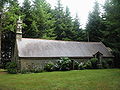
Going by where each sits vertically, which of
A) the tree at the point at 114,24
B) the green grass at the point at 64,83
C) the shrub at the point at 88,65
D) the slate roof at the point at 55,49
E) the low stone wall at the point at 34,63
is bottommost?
the green grass at the point at 64,83

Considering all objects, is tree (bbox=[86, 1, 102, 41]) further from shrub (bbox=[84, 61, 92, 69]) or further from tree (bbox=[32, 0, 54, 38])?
shrub (bbox=[84, 61, 92, 69])

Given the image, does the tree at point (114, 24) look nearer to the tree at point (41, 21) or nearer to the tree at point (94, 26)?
the tree at point (94, 26)

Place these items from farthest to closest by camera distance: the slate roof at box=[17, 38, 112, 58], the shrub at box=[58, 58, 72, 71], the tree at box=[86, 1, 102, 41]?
the tree at box=[86, 1, 102, 41] < the slate roof at box=[17, 38, 112, 58] < the shrub at box=[58, 58, 72, 71]

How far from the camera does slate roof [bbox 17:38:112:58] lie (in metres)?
25.0

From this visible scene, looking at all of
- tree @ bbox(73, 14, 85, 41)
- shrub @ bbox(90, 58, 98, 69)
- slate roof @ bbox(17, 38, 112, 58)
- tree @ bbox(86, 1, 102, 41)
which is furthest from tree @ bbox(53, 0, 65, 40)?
shrub @ bbox(90, 58, 98, 69)

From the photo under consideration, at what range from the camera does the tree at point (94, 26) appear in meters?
40.2

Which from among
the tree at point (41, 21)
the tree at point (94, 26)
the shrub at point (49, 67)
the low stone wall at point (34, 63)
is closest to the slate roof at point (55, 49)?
the low stone wall at point (34, 63)

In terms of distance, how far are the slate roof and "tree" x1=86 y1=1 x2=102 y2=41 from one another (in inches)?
370

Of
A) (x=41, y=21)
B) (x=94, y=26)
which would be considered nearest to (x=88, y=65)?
(x=94, y=26)

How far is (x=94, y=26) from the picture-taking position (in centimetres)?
4059

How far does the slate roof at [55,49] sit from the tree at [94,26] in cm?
939

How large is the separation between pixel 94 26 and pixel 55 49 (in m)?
16.8

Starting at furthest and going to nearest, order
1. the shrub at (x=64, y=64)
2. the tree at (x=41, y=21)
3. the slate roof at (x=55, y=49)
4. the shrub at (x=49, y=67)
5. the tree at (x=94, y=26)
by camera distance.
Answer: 1. the tree at (x=94, y=26)
2. the tree at (x=41, y=21)
3. the slate roof at (x=55, y=49)
4. the shrub at (x=64, y=64)
5. the shrub at (x=49, y=67)

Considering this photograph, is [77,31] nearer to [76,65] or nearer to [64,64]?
[76,65]
